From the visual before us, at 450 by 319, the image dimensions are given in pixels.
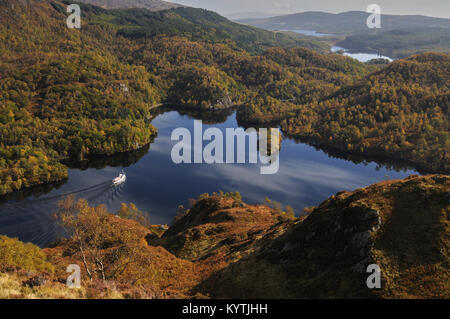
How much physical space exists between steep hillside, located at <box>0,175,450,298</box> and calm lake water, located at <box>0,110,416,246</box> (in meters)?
58.2

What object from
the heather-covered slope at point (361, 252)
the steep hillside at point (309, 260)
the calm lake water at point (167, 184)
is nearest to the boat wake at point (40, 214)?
the calm lake water at point (167, 184)

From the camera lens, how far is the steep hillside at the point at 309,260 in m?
30.5

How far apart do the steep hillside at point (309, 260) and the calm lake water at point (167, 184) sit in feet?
191

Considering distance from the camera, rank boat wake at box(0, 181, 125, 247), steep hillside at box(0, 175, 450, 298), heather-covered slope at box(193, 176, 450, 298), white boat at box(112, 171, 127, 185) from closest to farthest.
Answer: steep hillside at box(0, 175, 450, 298), heather-covered slope at box(193, 176, 450, 298), boat wake at box(0, 181, 125, 247), white boat at box(112, 171, 127, 185)

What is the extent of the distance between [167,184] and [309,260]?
360ft

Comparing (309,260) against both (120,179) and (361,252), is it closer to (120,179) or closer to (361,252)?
(361,252)

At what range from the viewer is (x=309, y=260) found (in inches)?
1453

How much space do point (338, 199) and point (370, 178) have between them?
428 ft

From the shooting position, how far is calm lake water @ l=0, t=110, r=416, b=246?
106m

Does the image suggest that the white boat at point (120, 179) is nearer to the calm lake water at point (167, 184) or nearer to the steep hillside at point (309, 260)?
the calm lake water at point (167, 184)

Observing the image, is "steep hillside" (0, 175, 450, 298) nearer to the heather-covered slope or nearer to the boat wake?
the heather-covered slope

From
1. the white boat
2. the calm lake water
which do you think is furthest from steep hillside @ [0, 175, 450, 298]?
the white boat

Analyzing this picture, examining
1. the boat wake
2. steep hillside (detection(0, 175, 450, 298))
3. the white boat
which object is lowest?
the boat wake
